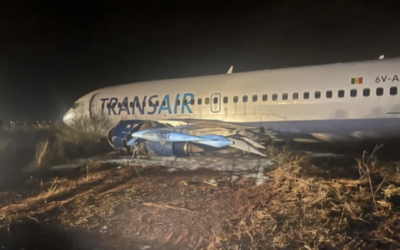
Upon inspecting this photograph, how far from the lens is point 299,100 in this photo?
11523mm

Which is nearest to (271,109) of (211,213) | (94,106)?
(211,213)

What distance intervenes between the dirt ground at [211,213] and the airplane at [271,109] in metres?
2.62

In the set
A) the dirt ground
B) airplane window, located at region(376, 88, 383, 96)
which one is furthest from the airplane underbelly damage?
airplane window, located at region(376, 88, 383, 96)

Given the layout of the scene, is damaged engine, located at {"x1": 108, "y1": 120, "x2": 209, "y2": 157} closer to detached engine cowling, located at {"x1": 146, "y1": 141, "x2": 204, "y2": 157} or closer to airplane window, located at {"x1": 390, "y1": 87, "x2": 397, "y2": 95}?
detached engine cowling, located at {"x1": 146, "y1": 141, "x2": 204, "y2": 157}

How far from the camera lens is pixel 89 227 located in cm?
513

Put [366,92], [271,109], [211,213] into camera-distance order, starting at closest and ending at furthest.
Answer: [211,213] → [366,92] → [271,109]

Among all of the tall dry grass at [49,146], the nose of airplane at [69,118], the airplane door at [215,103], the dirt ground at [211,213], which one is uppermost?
the airplane door at [215,103]

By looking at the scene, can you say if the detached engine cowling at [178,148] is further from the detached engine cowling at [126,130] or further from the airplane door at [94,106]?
the airplane door at [94,106]

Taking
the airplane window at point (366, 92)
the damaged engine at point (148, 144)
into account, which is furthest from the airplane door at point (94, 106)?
the airplane window at point (366, 92)

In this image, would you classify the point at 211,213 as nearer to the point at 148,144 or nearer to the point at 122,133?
the point at 148,144

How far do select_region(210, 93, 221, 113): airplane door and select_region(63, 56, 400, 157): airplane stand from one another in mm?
42

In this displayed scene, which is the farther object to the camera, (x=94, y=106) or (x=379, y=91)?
(x=94, y=106)

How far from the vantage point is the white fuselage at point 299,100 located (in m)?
10.4

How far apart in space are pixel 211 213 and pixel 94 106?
43.5 feet
